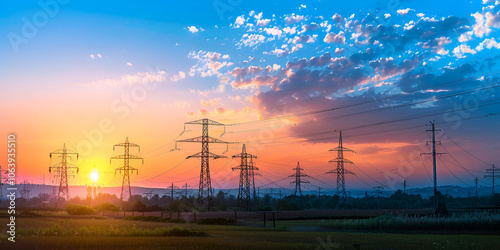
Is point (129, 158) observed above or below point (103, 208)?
above

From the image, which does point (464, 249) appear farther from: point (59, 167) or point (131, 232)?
point (59, 167)

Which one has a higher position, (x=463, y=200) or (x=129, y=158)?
(x=129, y=158)

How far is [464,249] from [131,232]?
24.9 meters

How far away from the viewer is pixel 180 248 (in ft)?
88.1

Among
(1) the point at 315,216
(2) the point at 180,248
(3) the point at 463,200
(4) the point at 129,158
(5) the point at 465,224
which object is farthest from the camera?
(3) the point at 463,200

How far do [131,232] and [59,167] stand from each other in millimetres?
98612

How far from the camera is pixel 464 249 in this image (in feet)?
90.1

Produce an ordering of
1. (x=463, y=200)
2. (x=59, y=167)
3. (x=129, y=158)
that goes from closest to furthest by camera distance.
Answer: (x=129, y=158), (x=59, y=167), (x=463, y=200)

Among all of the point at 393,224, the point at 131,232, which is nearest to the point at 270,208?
the point at 393,224

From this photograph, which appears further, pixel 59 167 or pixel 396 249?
pixel 59 167

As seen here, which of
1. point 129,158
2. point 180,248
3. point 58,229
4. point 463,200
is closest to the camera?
point 180,248

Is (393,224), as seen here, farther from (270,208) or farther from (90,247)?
(270,208)

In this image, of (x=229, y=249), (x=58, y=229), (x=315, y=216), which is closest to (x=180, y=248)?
(x=229, y=249)

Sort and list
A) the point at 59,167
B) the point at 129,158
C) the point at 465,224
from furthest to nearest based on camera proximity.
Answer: the point at 59,167, the point at 129,158, the point at 465,224
